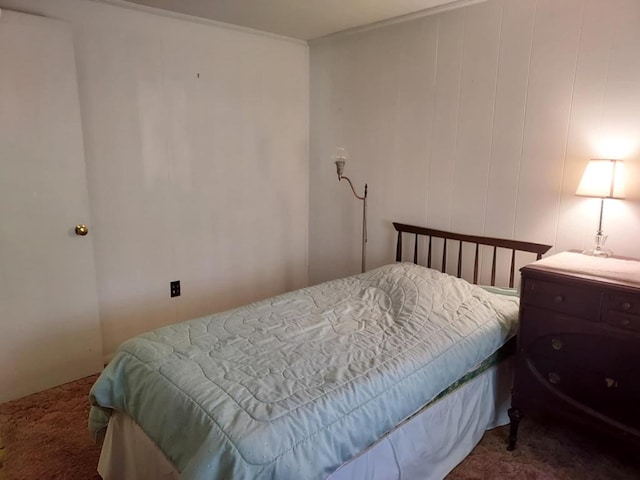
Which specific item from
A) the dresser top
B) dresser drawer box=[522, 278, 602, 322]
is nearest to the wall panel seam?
the dresser top

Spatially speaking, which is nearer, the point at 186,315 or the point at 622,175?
the point at 622,175

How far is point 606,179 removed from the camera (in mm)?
2021

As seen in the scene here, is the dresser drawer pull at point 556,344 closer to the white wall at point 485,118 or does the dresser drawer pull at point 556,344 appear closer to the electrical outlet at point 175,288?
the white wall at point 485,118

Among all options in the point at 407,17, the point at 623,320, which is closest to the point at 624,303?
the point at 623,320

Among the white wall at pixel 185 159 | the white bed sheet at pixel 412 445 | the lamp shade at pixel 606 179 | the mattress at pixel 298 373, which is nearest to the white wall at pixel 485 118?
the lamp shade at pixel 606 179

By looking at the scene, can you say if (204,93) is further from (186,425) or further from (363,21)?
(186,425)

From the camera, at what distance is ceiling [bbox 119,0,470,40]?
2588mm

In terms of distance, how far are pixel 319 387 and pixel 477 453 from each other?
102 cm

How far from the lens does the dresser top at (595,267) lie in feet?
5.68

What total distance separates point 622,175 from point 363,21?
1.84 metres

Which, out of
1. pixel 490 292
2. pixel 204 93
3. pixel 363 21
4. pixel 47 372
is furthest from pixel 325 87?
pixel 47 372

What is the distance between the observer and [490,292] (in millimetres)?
2439

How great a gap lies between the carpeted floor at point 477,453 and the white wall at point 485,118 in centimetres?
95

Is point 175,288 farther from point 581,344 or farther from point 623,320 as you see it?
point 623,320
